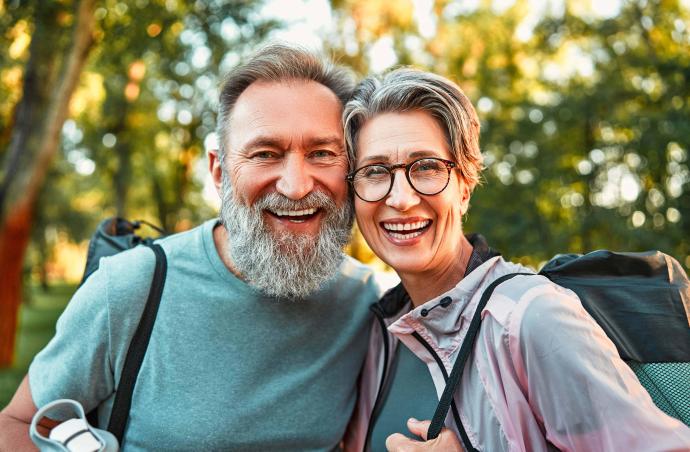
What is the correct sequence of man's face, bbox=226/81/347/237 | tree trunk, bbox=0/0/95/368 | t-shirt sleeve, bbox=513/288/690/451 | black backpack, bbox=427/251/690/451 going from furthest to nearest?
tree trunk, bbox=0/0/95/368
man's face, bbox=226/81/347/237
black backpack, bbox=427/251/690/451
t-shirt sleeve, bbox=513/288/690/451

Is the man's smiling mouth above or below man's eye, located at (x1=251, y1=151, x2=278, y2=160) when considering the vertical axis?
below

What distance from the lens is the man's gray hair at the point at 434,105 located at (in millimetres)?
2193

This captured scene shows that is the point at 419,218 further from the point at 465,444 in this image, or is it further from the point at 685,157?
the point at 685,157

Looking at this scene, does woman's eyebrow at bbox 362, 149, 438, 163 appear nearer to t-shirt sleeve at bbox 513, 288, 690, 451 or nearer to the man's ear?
t-shirt sleeve at bbox 513, 288, 690, 451

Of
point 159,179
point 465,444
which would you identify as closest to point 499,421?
point 465,444

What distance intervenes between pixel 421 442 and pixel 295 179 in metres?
1.09

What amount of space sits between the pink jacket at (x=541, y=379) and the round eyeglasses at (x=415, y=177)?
0.37m

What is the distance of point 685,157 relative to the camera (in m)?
8.38

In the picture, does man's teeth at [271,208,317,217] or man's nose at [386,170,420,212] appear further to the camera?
man's teeth at [271,208,317,217]

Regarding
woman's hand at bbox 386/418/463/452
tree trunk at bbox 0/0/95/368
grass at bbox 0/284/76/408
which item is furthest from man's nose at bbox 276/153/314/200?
tree trunk at bbox 0/0/95/368

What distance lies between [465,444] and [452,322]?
0.40 m

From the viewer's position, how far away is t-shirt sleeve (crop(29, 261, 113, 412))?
222cm

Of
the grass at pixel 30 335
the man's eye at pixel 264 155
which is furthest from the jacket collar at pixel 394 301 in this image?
the grass at pixel 30 335

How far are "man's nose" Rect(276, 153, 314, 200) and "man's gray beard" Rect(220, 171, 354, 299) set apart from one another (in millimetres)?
39
